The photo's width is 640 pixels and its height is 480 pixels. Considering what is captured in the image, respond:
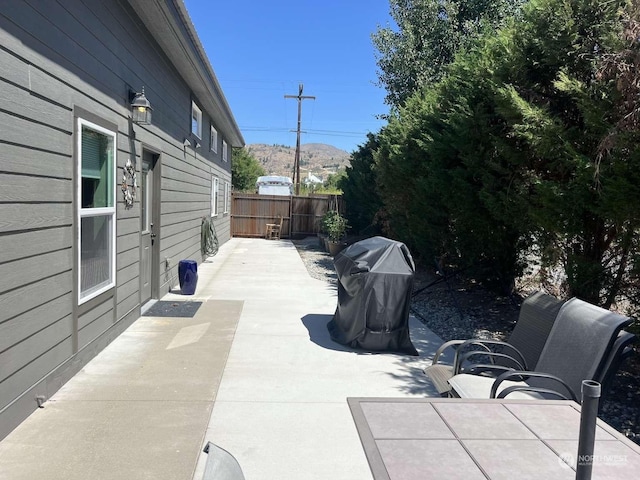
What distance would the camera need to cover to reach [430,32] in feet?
45.0

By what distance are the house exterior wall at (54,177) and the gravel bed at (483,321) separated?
4077 mm

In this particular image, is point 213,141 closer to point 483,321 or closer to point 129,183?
point 129,183

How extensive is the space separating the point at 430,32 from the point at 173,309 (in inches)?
425

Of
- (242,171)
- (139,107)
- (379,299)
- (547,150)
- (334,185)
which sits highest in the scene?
(242,171)

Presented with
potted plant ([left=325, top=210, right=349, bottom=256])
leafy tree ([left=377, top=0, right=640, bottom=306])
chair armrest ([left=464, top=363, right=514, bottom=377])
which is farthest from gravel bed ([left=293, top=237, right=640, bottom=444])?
potted plant ([left=325, top=210, right=349, bottom=256])

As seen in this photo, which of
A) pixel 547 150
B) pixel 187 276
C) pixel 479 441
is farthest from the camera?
pixel 187 276

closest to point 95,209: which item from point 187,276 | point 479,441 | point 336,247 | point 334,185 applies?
point 187,276

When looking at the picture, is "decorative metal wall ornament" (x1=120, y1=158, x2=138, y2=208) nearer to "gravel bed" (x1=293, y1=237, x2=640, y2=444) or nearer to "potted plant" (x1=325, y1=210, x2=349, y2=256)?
"gravel bed" (x1=293, y1=237, x2=640, y2=444)

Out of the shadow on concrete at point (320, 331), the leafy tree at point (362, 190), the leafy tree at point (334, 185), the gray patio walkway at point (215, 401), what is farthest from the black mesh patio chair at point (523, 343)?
the leafy tree at point (334, 185)

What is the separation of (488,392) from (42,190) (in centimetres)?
338

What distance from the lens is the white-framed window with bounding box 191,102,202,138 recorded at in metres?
9.87

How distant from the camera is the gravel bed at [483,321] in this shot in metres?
4.02

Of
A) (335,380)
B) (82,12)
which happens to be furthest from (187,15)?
(335,380)

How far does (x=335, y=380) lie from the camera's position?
4.45 m
